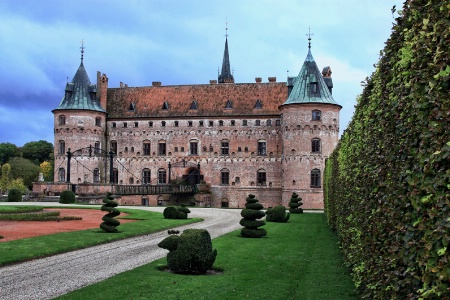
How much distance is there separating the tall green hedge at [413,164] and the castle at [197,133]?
4244 cm

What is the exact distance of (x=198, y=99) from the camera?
2188 inches

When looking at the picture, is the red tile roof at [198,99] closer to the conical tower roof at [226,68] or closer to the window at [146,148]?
the window at [146,148]

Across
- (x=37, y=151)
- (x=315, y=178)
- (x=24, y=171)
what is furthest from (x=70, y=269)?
(x=37, y=151)

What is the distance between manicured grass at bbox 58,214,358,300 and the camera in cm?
→ 982

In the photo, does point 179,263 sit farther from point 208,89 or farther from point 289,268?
point 208,89

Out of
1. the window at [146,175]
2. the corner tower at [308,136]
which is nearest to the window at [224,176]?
the corner tower at [308,136]

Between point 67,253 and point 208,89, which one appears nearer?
point 67,253

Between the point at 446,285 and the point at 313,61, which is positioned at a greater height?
the point at 313,61

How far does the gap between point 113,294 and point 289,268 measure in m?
5.13

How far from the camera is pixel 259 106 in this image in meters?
53.5

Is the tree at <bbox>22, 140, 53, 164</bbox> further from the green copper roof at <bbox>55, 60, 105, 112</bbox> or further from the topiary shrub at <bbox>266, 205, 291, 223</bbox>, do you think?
the topiary shrub at <bbox>266, 205, 291, 223</bbox>

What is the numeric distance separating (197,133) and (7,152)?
5853cm

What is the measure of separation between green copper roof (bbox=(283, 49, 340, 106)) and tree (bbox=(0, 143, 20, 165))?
223 feet

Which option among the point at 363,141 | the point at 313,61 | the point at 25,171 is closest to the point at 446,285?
the point at 363,141
